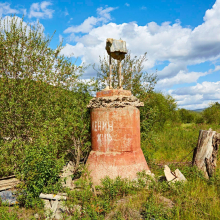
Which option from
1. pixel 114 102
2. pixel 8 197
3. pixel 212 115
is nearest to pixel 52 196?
pixel 8 197

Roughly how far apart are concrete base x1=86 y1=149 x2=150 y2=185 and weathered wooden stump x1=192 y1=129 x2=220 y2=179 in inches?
69.5

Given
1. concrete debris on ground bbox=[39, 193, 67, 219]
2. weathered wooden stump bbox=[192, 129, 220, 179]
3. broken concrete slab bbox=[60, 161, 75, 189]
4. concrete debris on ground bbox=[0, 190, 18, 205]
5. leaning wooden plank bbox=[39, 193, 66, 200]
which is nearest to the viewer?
concrete debris on ground bbox=[39, 193, 67, 219]

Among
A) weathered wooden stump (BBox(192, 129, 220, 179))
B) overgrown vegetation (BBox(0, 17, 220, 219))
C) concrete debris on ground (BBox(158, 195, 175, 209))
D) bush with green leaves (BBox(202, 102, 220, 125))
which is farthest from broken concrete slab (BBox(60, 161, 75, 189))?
bush with green leaves (BBox(202, 102, 220, 125))

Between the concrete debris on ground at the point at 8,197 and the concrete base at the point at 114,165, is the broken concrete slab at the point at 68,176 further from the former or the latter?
the concrete debris on ground at the point at 8,197

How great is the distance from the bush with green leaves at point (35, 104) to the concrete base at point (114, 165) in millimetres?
759

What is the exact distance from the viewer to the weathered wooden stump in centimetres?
529

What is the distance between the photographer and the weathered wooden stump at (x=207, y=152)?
5289 mm

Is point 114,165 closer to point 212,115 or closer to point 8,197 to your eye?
point 8,197

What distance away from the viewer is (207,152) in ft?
17.8

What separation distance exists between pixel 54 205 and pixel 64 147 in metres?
2.51

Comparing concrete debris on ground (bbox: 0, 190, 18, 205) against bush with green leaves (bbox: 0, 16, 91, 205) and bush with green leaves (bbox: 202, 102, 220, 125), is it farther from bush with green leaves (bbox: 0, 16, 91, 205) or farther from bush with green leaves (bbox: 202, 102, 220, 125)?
bush with green leaves (bbox: 202, 102, 220, 125)

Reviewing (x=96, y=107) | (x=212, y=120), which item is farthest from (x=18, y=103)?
(x=212, y=120)

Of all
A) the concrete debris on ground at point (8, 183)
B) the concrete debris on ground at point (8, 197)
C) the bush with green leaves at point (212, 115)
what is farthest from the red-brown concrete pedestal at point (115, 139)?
the bush with green leaves at point (212, 115)

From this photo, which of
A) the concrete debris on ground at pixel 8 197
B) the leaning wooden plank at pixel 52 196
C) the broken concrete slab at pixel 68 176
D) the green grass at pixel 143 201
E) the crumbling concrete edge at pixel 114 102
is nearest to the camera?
the green grass at pixel 143 201
